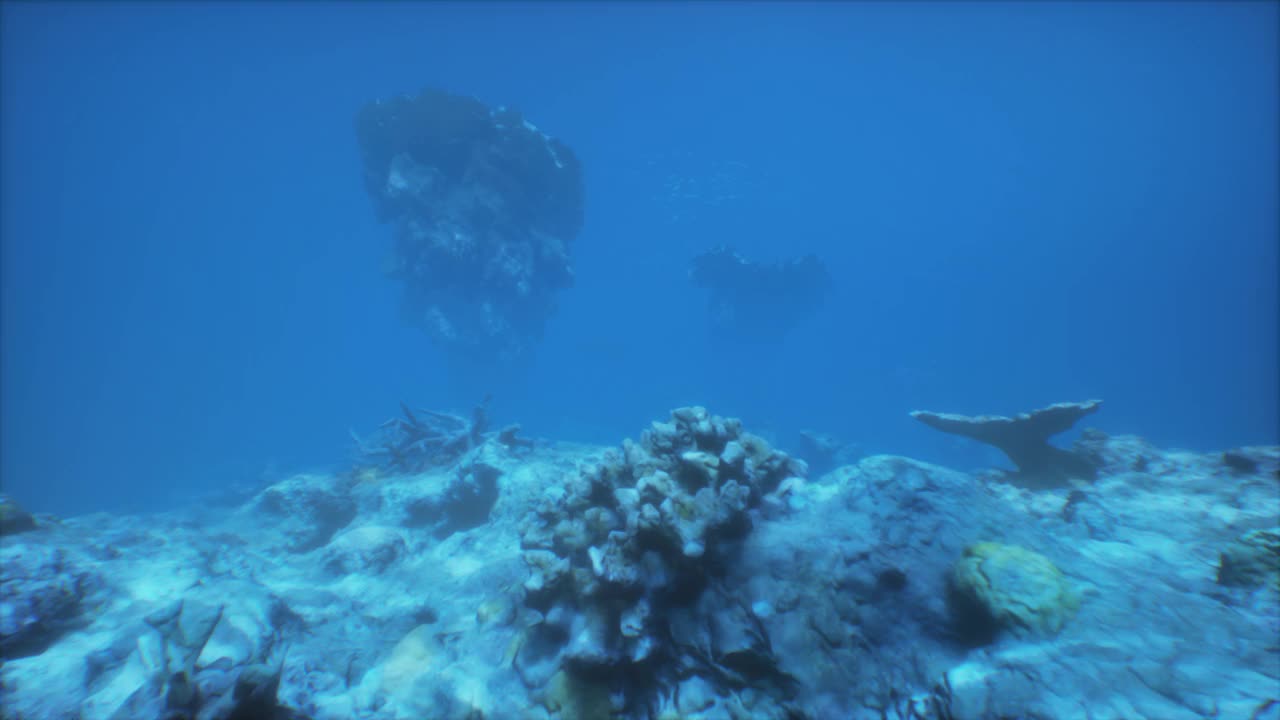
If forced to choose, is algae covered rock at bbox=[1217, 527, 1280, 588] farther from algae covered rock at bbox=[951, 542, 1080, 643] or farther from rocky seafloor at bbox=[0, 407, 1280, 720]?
algae covered rock at bbox=[951, 542, 1080, 643]

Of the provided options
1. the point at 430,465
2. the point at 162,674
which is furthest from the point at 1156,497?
the point at 430,465

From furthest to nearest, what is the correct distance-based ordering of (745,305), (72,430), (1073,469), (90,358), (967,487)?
1. (90,358)
2. (72,430)
3. (745,305)
4. (1073,469)
5. (967,487)

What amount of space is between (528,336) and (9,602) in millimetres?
27393

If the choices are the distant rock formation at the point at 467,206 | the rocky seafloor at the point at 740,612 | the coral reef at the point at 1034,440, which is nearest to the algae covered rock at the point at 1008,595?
the rocky seafloor at the point at 740,612

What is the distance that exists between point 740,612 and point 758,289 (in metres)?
36.6

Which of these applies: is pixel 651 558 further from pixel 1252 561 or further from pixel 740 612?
pixel 1252 561

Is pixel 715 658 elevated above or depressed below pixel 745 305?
below

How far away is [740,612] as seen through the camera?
9.70 feet

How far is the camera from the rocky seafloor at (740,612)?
2.49m

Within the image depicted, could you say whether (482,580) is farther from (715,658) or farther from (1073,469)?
(1073,469)

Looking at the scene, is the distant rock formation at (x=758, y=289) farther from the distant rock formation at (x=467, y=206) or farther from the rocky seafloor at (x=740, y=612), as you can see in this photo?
the rocky seafloor at (x=740, y=612)

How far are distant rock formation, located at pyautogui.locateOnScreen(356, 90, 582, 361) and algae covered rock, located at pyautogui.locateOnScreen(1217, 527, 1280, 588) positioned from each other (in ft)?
86.3

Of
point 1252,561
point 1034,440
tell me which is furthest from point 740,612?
point 1034,440

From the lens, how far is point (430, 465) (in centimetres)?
875
